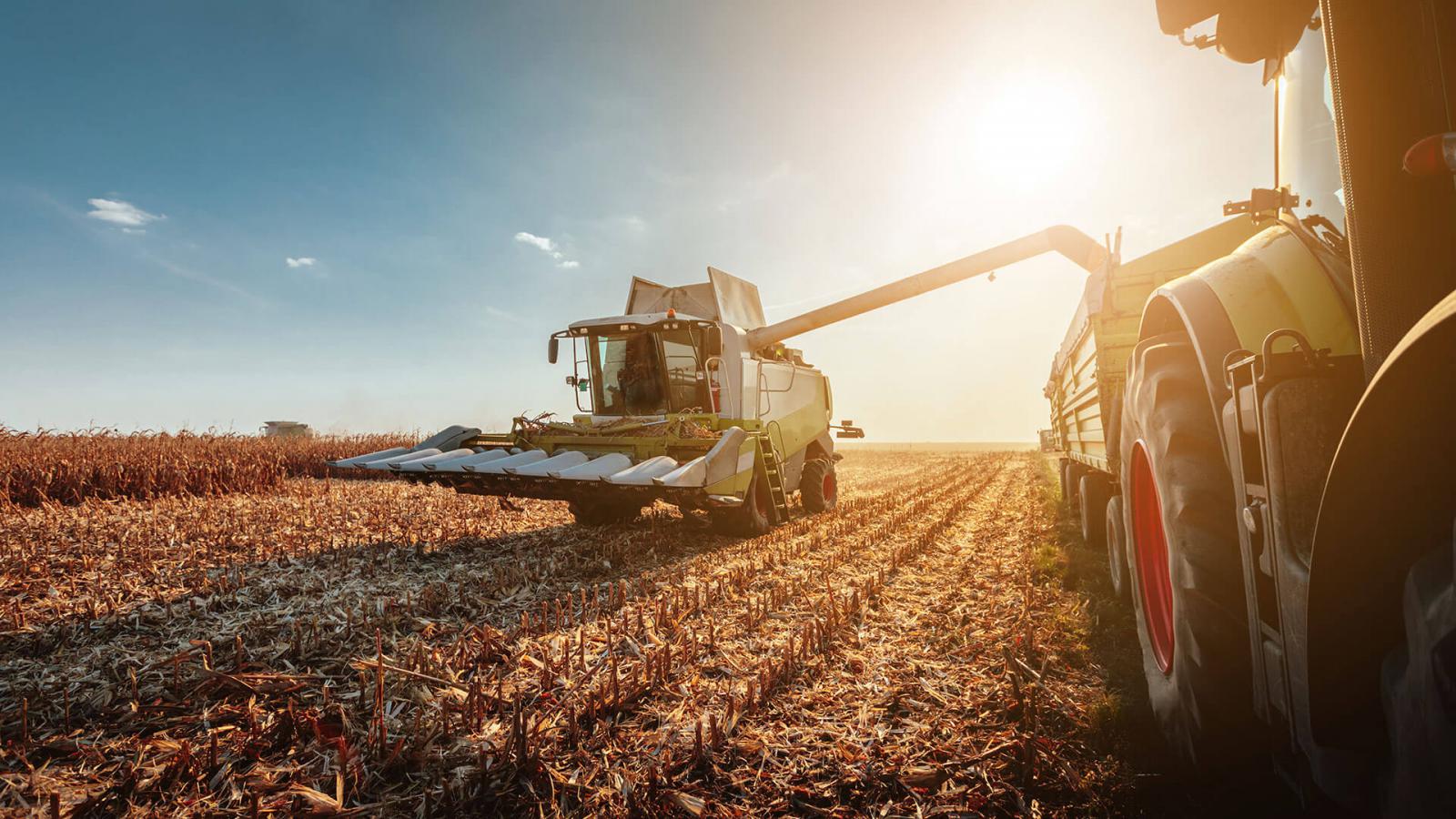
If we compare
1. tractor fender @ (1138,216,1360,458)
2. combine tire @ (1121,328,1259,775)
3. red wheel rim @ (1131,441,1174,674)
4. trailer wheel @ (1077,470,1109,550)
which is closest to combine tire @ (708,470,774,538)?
trailer wheel @ (1077,470,1109,550)

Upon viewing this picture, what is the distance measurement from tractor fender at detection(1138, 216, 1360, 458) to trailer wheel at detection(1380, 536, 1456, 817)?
77cm

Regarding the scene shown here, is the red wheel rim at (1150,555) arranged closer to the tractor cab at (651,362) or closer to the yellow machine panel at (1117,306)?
the yellow machine panel at (1117,306)

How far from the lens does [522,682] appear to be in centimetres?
329


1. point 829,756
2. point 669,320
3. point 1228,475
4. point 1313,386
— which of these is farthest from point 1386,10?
point 669,320

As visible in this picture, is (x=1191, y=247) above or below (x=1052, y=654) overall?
above

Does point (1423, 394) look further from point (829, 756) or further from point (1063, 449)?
point (1063, 449)

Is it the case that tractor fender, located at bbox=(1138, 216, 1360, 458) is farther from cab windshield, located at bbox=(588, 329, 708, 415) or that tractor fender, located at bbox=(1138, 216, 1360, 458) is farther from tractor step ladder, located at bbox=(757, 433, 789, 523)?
cab windshield, located at bbox=(588, 329, 708, 415)

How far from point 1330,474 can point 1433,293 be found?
1.70 feet

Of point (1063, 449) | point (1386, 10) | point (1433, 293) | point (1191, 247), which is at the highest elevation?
point (1191, 247)

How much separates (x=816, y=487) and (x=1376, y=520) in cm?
913

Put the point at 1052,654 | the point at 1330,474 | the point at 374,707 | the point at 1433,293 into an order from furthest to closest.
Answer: the point at 1052,654, the point at 374,707, the point at 1433,293, the point at 1330,474

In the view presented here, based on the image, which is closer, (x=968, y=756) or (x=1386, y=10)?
(x=1386, y=10)

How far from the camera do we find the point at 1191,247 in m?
4.43

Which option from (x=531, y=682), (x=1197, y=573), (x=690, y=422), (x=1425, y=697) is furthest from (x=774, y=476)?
(x=1425, y=697)
